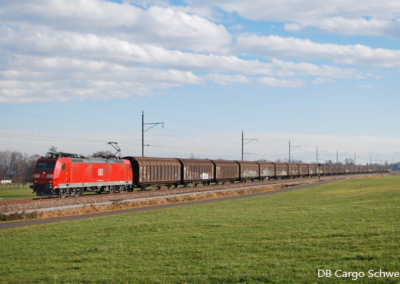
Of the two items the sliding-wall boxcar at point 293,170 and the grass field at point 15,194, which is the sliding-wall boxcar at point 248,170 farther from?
the grass field at point 15,194

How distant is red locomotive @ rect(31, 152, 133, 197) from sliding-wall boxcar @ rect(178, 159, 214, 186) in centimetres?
1176

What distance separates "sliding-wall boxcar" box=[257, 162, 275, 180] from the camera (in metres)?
87.2

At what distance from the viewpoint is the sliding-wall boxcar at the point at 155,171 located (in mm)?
52000

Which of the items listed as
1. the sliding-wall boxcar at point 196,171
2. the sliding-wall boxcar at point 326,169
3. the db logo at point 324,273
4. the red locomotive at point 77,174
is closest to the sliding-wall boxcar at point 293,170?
the sliding-wall boxcar at point 326,169

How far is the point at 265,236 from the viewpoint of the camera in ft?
55.8

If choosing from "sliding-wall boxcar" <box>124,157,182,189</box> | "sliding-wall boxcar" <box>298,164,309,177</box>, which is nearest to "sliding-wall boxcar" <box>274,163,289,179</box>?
"sliding-wall boxcar" <box>298,164,309,177</box>

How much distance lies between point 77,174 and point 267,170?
176 ft

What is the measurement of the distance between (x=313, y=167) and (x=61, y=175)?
293 feet

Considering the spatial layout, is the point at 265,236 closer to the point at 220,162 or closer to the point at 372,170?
the point at 220,162

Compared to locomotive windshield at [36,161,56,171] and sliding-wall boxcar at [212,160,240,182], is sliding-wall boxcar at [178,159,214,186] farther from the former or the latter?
locomotive windshield at [36,161,56,171]

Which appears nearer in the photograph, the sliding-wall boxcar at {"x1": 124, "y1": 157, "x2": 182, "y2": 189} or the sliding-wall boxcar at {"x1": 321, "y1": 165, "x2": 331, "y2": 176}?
the sliding-wall boxcar at {"x1": 124, "y1": 157, "x2": 182, "y2": 189}

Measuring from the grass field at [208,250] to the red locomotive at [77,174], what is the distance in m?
17.0

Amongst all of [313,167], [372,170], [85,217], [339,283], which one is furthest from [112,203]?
[372,170]

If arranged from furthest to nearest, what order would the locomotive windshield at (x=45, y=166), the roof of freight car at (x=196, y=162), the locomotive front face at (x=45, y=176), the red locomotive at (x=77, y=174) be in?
the roof of freight car at (x=196, y=162)
the red locomotive at (x=77, y=174)
the locomotive windshield at (x=45, y=166)
the locomotive front face at (x=45, y=176)
